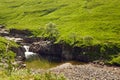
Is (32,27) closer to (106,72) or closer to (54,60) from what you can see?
(54,60)

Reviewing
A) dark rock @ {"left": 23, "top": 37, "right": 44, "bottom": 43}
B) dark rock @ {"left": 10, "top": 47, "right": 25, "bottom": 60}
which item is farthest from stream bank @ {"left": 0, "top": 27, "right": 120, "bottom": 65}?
dark rock @ {"left": 23, "top": 37, "right": 44, "bottom": 43}

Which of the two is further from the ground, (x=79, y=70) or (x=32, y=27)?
(x=79, y=70)

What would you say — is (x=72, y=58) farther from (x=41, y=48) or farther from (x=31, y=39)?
(x=31, y=39)

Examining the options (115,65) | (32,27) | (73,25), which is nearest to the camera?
(115,65)

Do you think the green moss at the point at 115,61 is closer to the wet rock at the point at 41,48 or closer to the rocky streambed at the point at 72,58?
the rocky streambed at the point at 72,58

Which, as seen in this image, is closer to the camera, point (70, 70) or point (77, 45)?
point (70, 70)

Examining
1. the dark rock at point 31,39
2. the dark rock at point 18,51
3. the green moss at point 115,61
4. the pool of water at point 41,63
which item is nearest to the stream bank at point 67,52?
the dark rock at point 18,51

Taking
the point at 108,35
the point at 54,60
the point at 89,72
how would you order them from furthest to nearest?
the point at 108,35
the point at 54,60
the point at 89,72

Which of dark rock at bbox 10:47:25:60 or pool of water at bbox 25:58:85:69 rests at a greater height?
dark rock at bbox 10:47:25:60

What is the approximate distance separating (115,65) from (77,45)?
79.1 feet

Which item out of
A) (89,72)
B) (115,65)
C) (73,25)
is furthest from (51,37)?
(89,72)

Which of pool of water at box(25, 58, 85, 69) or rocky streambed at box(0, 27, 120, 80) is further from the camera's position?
pool of water at box(25, 58, 85, 69)

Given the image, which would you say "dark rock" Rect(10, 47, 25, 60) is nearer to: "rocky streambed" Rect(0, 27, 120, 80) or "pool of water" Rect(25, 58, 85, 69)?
Result: "rocky streambed" Rect(0, 27, 120, 80)

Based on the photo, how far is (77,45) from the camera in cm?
13575
